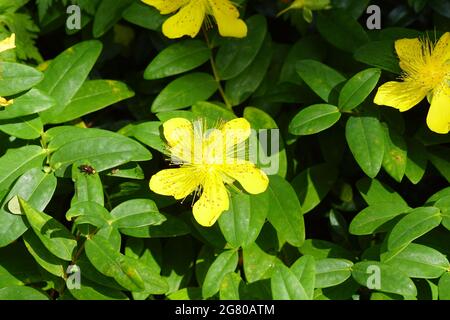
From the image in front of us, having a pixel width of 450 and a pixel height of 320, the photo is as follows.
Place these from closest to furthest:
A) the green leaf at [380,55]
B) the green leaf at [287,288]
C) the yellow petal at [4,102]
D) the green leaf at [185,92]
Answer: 1. the green leaf at [287,288]
2. the yellow petal at [4,102]
3. the green leaf at [380,55]
4. the green leaf at [185,92]

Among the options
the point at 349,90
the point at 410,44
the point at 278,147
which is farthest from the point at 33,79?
the point at 410,44

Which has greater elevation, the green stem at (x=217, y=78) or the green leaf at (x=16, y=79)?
the green leaf at (x=16, y=79)

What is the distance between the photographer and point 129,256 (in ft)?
4.66

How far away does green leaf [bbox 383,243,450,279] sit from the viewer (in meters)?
1.34

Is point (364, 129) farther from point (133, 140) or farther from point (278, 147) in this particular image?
point (133, 140)

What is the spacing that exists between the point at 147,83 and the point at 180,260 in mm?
463

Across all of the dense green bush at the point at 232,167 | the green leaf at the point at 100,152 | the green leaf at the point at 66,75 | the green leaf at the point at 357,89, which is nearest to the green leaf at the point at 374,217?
the dense green bush at the point at 232,167

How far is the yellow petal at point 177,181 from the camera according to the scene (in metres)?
1.37

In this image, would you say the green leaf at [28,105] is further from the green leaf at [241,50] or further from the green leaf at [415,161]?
the green leaf at [415,161]

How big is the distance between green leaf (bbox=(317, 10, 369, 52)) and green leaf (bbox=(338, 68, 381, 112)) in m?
0.17

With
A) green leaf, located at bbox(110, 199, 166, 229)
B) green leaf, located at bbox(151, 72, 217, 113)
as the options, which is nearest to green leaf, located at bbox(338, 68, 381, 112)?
green leaf, located at bbox(151, 72, 217, 113)

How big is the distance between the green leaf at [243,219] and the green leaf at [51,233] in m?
0.29
